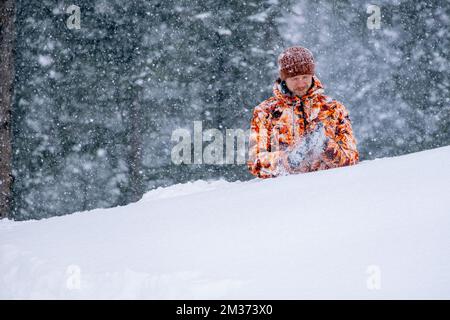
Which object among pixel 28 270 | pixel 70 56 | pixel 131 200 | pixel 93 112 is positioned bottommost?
pixel 28 270

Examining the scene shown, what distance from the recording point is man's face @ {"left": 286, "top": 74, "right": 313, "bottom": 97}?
9.76 ft

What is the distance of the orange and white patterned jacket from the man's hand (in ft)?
0.06

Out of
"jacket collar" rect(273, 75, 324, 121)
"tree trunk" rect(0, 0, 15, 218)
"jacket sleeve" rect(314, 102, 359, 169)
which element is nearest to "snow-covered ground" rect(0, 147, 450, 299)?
"jacket sleeve" rect(314, 102, 359, 169)

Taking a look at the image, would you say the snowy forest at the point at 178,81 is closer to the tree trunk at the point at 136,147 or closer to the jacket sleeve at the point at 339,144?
the tree trunk at the point at 136,147

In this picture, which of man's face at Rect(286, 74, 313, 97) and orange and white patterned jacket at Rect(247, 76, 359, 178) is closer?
orange and white patterned jacket at Rect(247, 76, 359, 178)

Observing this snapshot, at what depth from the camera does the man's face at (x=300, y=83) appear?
2975 millimetres

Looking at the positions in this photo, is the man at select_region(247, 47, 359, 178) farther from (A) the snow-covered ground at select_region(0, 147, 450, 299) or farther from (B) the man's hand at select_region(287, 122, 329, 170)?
(A) the snow-covered ground at select_region(0, 147, 450, 299)

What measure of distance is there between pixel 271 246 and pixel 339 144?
1553mm

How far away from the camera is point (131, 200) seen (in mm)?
7102

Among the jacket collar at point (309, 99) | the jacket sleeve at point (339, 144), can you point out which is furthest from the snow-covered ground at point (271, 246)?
the jacket collar at point (309, 99)

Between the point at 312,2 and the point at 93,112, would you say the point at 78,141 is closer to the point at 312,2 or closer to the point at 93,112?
the point at 93,112

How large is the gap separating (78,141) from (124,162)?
2.68 ft

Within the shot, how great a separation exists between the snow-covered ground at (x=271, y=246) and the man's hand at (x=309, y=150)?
1.77ft

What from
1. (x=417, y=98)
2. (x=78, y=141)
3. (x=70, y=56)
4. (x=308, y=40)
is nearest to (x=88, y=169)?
(x=78, y=141)
